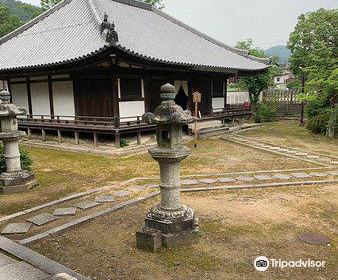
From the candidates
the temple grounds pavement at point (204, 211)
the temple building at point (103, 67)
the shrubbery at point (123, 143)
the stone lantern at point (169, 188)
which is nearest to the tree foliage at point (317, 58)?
the temple building at point (103, 67)

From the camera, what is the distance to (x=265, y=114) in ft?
83.1

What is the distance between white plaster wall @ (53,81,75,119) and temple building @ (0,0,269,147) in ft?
0.17

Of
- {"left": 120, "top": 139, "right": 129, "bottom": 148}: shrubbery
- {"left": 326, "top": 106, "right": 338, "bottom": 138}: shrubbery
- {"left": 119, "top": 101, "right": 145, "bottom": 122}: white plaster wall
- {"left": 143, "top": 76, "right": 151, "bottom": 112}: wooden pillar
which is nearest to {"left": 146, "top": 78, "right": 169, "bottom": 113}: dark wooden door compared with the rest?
{"left": 143, "top": 76, "right": 151, "bottom": 112}: wooden pillar

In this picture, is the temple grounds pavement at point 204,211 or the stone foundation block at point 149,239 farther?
the stone foundation block at point 149,239

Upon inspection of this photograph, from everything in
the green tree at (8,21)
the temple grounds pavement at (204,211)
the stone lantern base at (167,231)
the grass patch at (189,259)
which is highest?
the green tree at (8,21)

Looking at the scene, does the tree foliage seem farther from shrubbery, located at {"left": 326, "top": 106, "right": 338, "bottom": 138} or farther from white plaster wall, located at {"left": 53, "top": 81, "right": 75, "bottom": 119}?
white plaster wall, located at {"left": 53, "top": 81, "right": 75, "bottom": 119}

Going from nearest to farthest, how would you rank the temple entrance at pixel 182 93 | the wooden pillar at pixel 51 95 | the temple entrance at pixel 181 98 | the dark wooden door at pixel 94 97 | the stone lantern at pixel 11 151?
the stone lantern at pixel 11 151
the dark wooden door at pixel 94 97
the wooden pillar at pixel 51 95
the temple entrance at pixel 182 93
the temple entrance at pixel 181 98

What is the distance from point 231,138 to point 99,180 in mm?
9253

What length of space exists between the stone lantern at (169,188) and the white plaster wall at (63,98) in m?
11.6

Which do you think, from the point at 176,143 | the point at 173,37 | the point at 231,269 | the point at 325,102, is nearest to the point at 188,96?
the point at 173,37

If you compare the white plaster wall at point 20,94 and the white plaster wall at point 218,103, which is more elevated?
the white plaster wall at point 20,94

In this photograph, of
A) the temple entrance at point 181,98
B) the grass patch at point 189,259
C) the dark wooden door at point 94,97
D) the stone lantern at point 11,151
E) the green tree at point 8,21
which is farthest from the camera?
the green tree at point 8,21

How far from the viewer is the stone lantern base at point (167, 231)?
4840 mm

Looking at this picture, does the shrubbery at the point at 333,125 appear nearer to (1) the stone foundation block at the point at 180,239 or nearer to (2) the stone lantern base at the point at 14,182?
(1) the stone foundation block at the point at 180,239
